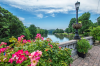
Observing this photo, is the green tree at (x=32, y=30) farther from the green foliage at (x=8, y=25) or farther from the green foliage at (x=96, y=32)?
the green foliage at (x=96, y=32)

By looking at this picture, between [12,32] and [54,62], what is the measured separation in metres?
16.9

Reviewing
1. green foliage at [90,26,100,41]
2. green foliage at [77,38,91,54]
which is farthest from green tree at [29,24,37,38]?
green foliage at [77,38,91,54]

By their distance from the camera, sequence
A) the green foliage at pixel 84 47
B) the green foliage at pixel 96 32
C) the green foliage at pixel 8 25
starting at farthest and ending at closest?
the green foliage at pixel 8 25 < the green foliage at pixel 96 32 < the green foliage at pixel 84 47

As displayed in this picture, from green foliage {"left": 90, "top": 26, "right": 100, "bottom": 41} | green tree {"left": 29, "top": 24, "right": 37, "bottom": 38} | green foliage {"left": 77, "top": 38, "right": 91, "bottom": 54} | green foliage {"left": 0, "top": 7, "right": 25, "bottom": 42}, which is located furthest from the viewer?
green tree {"left": 29, "top": 24, "right": 37, "bottom": 38}

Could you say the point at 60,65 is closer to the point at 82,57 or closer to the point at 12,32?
the point at 82,57

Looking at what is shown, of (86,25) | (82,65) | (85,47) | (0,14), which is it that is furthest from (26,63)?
(86,25)

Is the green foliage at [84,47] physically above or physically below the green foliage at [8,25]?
below

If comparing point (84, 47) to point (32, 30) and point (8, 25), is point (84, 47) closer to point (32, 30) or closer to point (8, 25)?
point (8, 25)

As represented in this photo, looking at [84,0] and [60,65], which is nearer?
[60,65]

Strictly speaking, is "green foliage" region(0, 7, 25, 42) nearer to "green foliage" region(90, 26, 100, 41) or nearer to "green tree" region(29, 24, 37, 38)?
"green foliage" region(90, 26, 100, 41)

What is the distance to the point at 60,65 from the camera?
1.17 m

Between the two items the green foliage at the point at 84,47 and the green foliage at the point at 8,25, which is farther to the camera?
the green foliage at the point at 8,25

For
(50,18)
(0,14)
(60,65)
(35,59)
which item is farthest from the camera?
(50,18)

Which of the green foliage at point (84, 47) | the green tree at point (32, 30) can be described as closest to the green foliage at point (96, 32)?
the green foliage at point (84, 47)
